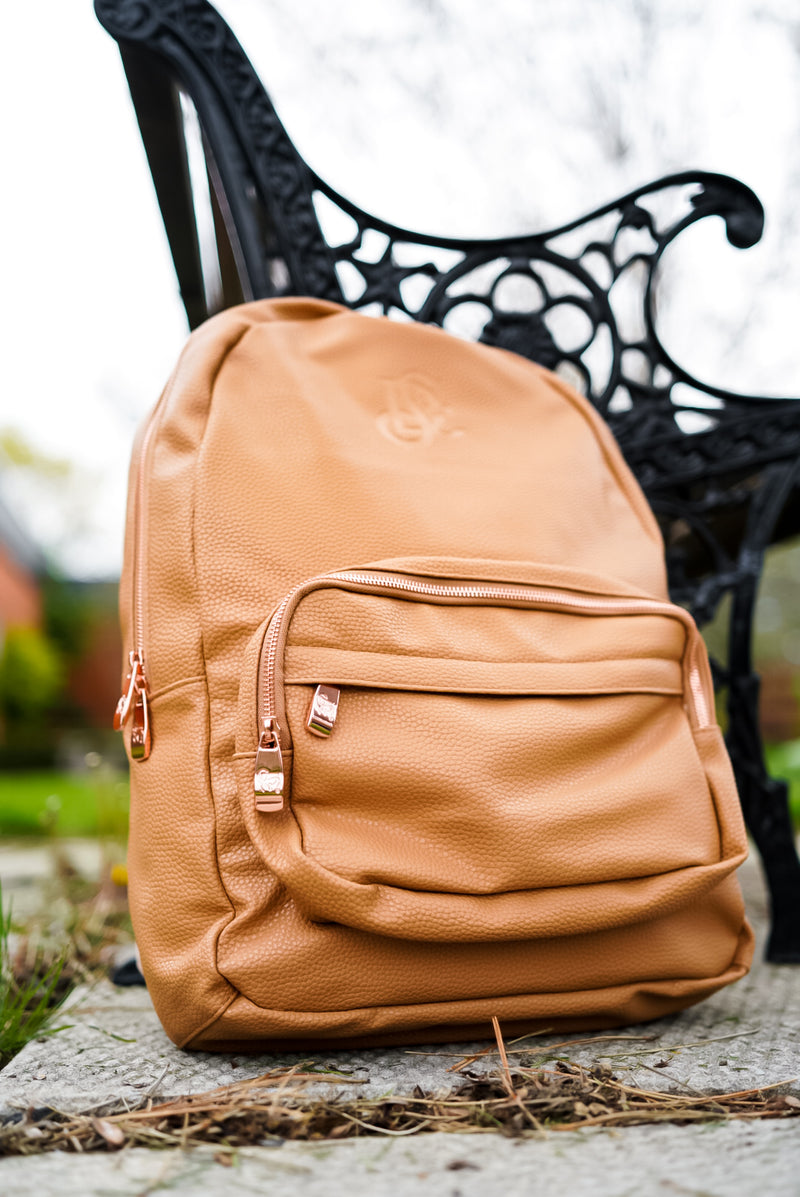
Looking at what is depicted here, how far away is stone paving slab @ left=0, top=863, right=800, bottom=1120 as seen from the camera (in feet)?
2.19

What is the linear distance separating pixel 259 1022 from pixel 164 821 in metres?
0.20

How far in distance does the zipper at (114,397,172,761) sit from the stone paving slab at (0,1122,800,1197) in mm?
356

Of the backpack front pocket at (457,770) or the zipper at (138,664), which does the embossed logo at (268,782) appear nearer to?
the backpack front pocket at (457,770)

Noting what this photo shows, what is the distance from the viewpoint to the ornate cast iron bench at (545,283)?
1187 mm

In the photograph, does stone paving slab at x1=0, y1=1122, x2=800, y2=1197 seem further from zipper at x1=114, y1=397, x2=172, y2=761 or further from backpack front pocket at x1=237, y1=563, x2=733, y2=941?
zipper at x1=114, y1=397, x2=172, y2=761

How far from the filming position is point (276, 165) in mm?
1241

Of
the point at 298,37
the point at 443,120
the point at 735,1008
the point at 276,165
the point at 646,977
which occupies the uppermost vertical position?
the point at 298,37

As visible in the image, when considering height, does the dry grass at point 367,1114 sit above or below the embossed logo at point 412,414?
below

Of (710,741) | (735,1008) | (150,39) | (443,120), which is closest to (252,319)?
(150,39)

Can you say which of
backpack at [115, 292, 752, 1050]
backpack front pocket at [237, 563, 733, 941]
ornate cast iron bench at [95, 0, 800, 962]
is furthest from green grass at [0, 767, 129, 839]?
ornate cast iron bench at [95, 0, 800, 962]

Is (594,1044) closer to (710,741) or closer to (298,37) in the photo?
(710,741)

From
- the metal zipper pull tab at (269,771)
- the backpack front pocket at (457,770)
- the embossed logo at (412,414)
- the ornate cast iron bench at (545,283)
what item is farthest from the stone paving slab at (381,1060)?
the embossed logo at (412,414)

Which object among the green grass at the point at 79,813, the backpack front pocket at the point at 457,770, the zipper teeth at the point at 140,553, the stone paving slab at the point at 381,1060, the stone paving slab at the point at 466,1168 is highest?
the zipper teeth at the point at 140,553

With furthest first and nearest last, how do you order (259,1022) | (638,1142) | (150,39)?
1. (150,39)
2. (259,1022)
3. (638,1142)
